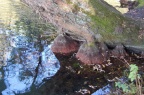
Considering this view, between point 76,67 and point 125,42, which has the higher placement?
point 125,42

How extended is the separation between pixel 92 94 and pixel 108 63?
2.57m

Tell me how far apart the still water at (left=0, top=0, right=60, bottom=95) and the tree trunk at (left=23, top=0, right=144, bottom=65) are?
1.40 meters

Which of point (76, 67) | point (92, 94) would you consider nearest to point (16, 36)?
point (76, 67)

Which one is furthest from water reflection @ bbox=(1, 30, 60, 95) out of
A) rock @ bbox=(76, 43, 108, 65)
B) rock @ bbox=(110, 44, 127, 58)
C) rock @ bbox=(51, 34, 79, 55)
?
rock @ bbox=(110, 44, 127, 58)

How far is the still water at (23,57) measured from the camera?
8.59m

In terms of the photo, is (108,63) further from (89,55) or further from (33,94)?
(33,94)

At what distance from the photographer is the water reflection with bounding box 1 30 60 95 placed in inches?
332

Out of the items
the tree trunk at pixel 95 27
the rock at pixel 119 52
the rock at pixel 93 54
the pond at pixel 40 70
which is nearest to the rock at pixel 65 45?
the pond at pixel 40 70

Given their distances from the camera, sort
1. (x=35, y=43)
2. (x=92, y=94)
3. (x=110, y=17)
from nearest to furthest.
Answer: (x=92, y=94)
(x=110, y=17)
(x=35, y=43)

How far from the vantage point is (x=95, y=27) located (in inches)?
390

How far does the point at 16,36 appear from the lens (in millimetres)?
13312

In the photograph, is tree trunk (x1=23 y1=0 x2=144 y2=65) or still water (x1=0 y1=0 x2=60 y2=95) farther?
tree trunk (x1=23 y1=0 x2=144 y2=65)

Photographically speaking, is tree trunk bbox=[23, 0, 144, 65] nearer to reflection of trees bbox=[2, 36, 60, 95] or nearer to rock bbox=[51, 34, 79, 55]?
rock bbox=[51, 34, 79, 55]

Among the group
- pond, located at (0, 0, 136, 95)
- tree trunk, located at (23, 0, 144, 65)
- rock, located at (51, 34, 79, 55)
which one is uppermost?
tree trunk, located at (23, 0, 144, 65)
